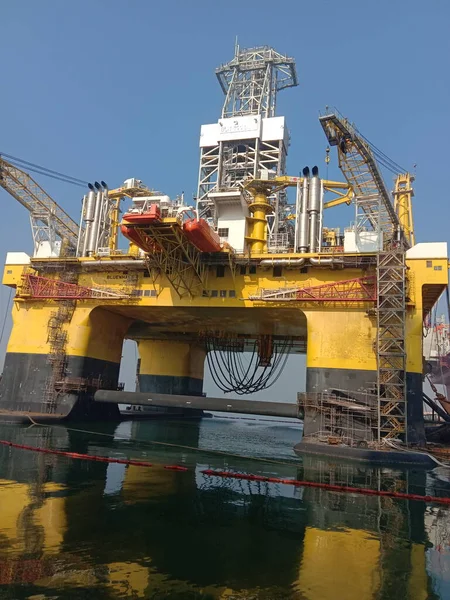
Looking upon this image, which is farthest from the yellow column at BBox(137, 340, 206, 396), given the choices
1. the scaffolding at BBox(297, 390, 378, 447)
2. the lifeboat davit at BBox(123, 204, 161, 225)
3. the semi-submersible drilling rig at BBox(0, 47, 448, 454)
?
the lifeboat davit at BBox(123, 204, 161, 225)

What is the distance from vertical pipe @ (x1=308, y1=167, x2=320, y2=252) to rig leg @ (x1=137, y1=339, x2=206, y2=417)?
21.9 m

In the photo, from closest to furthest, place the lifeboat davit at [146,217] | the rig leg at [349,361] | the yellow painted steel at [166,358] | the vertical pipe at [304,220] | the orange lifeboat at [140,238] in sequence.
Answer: the lifeboat davit at [146,217]
the rig leg at [349,361]
the orange lifeboat at [140,238]
the vertical pipe at [304,220]
the yellow painted steel at [166,358]

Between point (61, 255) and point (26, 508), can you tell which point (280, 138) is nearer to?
point (61, 255)

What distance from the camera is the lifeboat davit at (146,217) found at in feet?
70.7

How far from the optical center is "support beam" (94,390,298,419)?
2428 cm

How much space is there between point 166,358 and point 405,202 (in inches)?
1022

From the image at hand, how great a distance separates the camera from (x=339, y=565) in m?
7.29

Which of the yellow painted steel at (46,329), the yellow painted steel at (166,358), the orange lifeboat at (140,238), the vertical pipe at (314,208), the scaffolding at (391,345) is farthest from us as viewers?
the yellow painted steel at (166,358)

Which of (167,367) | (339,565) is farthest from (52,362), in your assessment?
(339,565)

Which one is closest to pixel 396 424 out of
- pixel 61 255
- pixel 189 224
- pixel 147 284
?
pixel 189 224

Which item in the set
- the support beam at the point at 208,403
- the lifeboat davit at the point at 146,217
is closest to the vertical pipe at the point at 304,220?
the lifeboat davit at the point at 146,217

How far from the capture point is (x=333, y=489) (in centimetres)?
1366

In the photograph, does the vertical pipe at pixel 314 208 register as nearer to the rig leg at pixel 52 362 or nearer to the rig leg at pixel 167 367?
the rig leg at pixel 52 362

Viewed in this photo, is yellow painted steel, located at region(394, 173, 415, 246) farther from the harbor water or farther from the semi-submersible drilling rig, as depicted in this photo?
the harbor water
